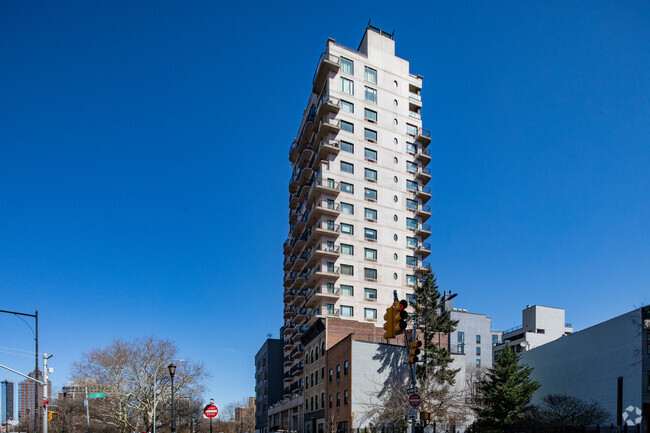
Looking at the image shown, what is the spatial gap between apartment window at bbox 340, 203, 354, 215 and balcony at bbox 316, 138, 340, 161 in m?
7.55

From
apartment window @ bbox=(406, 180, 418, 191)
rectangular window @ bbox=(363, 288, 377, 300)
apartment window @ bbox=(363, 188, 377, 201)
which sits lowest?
rectangular window @ bbox=(363, 288, 377, 300)

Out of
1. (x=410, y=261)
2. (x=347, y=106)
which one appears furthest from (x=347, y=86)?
(x=410, y=261)

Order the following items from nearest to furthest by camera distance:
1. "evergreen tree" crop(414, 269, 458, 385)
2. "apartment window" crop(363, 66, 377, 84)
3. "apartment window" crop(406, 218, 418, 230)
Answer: "evergreen tree" crop(414, 269, 458, 385)
"apartment window" crop(406, 218, 418, 230)
"apartment window" crop(363, 66, 377, 84)

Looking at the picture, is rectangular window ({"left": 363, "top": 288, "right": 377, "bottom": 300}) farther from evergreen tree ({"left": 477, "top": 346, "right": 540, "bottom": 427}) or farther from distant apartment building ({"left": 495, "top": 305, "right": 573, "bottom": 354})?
distant apartment building ({"left": 495, "top": 305, "right": 573, "bottom": 354})

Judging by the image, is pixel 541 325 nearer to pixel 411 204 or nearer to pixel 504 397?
pixel 411 204

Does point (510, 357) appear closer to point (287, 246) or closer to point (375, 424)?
point (375, 424)

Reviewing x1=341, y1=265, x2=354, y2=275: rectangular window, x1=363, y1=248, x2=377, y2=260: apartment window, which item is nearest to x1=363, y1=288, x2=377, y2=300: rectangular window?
x1=341, y1=265, x2=354, y2=275: rectangular window

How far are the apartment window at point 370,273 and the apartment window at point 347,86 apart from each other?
26435mm

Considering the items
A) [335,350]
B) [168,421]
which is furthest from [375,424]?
[168,421]

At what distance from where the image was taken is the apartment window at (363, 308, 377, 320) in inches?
2660

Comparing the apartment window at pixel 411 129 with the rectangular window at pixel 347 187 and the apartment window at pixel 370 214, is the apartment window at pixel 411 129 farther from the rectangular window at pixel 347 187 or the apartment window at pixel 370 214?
the apartment window at pixel 370 214

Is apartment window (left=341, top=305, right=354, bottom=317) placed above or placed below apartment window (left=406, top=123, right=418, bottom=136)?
below

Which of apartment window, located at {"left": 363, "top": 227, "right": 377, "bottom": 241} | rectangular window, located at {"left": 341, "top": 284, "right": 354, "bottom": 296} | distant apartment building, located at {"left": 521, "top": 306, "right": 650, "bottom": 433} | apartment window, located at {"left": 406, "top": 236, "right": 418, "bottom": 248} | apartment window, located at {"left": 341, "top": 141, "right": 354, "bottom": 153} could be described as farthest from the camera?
apartment window, located at {"left": 406, "top": 236, "right": 418, "bottom": 248}

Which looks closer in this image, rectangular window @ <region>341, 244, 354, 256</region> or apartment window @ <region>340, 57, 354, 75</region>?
rectangular window @ <region>341, 244, 354, 256</region>
